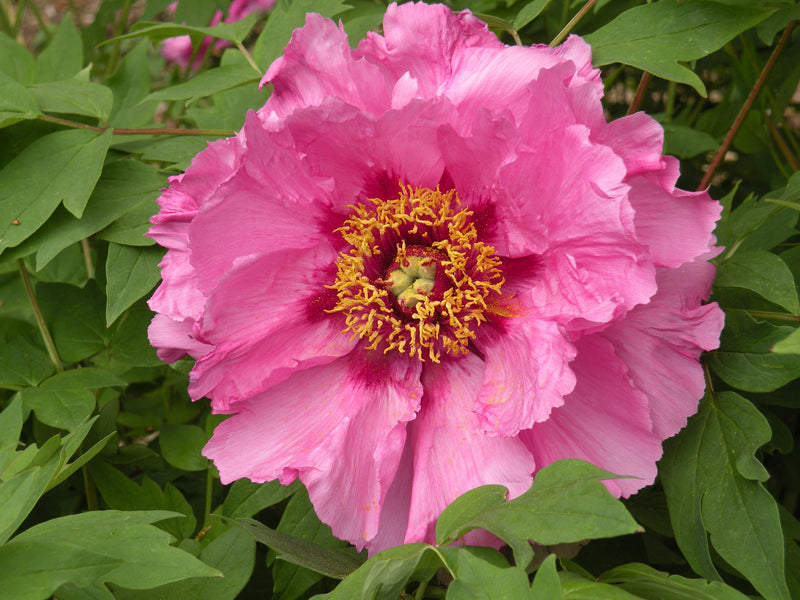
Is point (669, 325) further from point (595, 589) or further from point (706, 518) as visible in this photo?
point (595, 589)

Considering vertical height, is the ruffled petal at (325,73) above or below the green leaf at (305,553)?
above

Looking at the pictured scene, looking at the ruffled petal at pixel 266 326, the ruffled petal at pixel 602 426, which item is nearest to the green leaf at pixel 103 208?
the ruffled petal at pixel 266 326

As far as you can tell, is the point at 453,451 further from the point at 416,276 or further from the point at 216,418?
the point at 216,418

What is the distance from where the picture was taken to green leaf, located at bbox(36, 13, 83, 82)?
181 cm

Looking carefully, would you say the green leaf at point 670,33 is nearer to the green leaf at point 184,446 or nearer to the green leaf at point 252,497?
the green leaf at point 252,497

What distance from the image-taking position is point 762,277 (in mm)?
1159

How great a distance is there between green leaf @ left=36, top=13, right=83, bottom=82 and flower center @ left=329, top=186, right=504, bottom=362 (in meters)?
0.89

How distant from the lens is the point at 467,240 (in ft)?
4.06

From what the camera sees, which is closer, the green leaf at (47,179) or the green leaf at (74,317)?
the green leaf at (47,179)

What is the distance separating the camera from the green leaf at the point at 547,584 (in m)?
0.79

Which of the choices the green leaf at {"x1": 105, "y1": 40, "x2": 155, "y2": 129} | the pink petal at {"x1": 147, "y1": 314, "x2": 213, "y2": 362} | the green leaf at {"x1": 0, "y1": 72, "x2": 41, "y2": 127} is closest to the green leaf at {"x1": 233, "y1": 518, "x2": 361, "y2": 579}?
the pink petal at {"x1": 147, "y1": 314, "x2": 213, "y2": 362}

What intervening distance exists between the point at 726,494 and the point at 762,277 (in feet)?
0.95

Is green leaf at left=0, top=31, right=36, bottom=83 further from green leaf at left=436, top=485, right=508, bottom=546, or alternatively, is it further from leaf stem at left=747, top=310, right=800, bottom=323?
leaf stem at left=747, top=310, right=800, bottom=323

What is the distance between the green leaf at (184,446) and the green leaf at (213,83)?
1.84 ft
